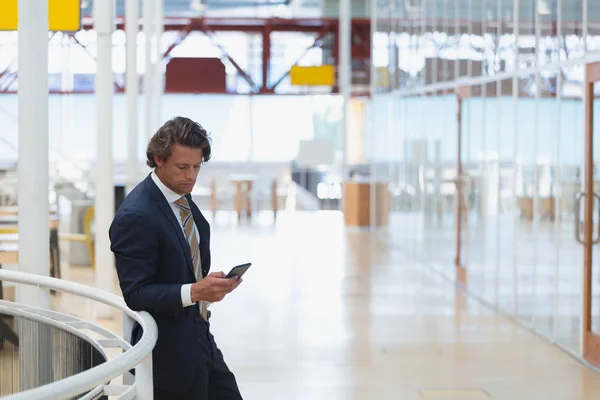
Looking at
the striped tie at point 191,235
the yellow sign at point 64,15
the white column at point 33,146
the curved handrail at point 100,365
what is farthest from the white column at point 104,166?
the striped tie at point 191,235

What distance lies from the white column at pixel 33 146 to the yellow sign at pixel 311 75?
18267 mm

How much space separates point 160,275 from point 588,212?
5.71 meters

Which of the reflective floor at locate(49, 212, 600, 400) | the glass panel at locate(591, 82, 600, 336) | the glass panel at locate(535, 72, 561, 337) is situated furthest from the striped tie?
the glass panel at locate(535, 72, 561, 337)

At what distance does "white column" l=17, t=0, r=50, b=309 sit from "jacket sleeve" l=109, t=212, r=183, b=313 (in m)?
1.81

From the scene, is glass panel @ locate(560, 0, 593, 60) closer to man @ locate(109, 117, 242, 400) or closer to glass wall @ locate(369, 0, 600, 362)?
glass wall @ locate(369, 0, 600, 362)

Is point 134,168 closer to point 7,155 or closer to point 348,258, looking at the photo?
point 348,258

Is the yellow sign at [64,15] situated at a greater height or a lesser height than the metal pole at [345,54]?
lesser

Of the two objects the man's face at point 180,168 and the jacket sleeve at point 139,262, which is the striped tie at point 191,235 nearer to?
the man's face at point 180,168

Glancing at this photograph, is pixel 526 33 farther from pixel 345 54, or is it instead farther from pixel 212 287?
pixel 345 54

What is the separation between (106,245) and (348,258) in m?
6.60

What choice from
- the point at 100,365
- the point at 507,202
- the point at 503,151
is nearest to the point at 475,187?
the point at 503,151

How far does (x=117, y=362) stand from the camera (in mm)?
2416

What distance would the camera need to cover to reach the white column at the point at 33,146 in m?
4.90

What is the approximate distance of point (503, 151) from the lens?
1109 cm
